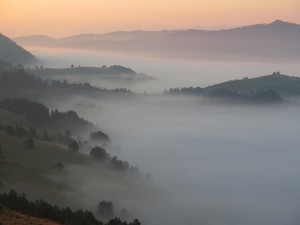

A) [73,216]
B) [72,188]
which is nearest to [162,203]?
[72,188]

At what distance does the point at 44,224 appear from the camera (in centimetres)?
5303

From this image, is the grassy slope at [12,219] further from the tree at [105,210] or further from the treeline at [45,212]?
the tree at [105,210]

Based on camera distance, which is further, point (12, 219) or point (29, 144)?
point (29, 144)

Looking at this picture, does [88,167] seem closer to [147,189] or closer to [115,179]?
[115,179]

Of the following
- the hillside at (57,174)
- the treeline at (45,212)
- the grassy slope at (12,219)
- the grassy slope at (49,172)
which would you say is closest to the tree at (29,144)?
the hillside at (57,174)

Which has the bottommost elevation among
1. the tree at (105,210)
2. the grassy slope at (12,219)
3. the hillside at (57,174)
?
the tree at (105,210)

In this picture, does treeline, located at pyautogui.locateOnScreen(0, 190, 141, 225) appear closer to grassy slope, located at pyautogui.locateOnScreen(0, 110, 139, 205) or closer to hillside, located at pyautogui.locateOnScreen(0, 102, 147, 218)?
grassy slope, located at pyautogui.locateOnScreen(0, 110, 139, 205)

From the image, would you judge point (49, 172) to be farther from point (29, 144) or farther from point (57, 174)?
point (29, 144)

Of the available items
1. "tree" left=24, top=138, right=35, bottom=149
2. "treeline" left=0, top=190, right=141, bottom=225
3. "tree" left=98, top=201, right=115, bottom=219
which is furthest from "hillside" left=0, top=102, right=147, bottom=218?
"treeline" left=0, top=190, right=141, bottom=225

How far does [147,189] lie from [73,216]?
113m

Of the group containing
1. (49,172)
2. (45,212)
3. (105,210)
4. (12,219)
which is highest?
(12,219)

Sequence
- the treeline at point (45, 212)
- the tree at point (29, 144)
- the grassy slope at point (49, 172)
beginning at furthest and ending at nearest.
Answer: the tree at point (29, 144)
the grassy slope at point (49, 172)
the treeline at point (45, 212)

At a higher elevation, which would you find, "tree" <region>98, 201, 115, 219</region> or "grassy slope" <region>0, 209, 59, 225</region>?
"grassy slope" <region>0, 209, 59, 225</region>

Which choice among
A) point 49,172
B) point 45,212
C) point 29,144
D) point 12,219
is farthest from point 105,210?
point 12,219
